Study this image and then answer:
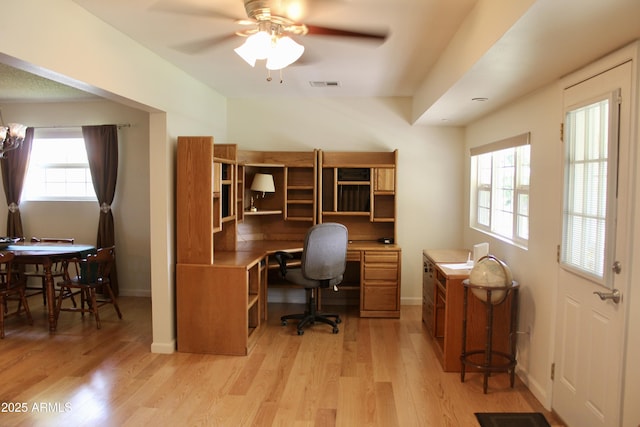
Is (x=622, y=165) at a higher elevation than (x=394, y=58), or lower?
lower

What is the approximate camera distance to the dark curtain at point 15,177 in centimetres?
575

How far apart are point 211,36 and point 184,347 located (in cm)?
262

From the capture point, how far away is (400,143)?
5.32m

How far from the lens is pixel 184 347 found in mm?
3830

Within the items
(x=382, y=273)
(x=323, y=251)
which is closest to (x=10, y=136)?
(x=323, y=251)

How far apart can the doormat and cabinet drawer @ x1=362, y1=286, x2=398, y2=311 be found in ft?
6.67

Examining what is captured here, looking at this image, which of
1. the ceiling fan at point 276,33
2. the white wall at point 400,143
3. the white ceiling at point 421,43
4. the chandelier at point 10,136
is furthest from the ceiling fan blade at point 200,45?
the chandelier at point 10,136

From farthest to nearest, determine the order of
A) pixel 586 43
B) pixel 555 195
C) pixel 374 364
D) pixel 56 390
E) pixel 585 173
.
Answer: pixel 374 364, pixel 56 390, pixel 555 195, pixel 585 173, pixel 586 43

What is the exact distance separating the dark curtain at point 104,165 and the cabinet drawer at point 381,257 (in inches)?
133

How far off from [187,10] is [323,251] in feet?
7.87

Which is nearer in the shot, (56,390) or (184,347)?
(56,390)

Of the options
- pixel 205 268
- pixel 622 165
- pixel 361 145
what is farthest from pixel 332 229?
pixel 622 165

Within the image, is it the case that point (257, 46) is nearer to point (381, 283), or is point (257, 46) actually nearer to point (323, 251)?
point (323, 251)

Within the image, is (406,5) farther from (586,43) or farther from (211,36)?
(211,36)
